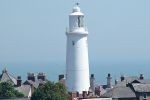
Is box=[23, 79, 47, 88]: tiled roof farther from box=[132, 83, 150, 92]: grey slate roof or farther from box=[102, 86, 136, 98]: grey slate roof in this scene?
box=[132, 83, 150, 92]: grey slate roof

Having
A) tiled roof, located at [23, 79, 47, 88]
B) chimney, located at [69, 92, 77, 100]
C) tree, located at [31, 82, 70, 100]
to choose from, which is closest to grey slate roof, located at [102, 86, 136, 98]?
chimney, located at [69, 92, 77, 100]

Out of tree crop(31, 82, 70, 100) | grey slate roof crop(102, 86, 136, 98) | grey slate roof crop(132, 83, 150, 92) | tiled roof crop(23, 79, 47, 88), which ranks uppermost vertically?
tiled roof crop(23, 79, 47, 88)

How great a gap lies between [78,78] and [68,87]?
4.15 ft

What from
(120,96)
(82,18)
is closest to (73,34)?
(82,18)

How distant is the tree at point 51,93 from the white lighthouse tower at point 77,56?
29.8ft

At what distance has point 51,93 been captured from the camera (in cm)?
6956

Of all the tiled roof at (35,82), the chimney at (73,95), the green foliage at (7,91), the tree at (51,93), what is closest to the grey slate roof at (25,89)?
the tiled roof at (35,82)

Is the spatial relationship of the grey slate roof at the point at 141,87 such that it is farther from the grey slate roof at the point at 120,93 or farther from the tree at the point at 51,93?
the tree at the point at 51,93

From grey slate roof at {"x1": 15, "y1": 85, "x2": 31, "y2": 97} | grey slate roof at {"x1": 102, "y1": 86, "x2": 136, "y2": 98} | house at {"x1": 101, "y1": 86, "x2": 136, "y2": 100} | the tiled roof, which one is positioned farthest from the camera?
the tiled roof

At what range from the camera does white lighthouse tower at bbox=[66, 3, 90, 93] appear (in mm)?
79625

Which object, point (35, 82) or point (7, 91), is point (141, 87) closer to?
point (7, 91)

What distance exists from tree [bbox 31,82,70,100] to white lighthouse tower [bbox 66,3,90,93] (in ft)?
29.8

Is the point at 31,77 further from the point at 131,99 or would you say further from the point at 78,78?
the point at 131,99

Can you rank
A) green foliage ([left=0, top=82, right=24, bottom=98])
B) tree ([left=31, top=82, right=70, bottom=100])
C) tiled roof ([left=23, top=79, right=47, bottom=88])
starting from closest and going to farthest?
1. tree ([left=31, top=82, right=70, bottom=100])
2. green foliage ([left=0, top=82, right=24, bottom=98])
3. tiled roof ([left=23, top=79, right=47, bottom=88])
